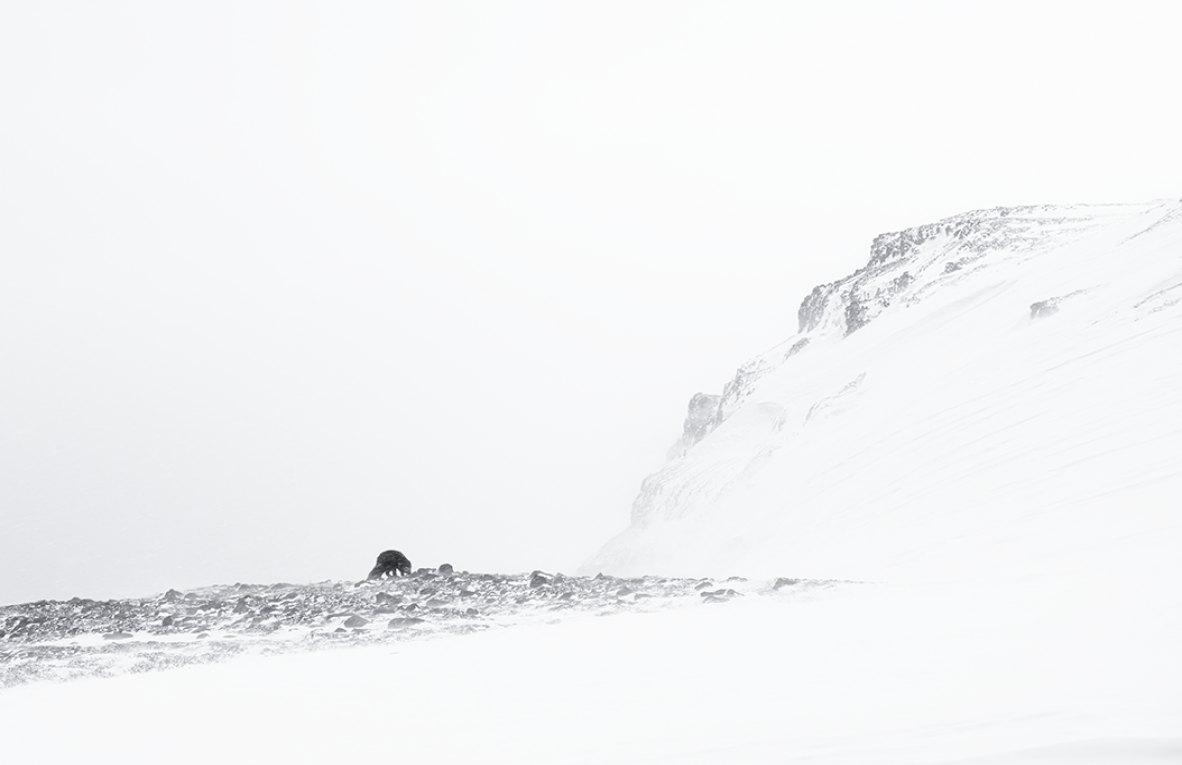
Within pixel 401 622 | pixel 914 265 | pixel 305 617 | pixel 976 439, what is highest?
pixel 914 265

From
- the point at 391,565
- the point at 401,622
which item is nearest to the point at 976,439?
the point at 391,565

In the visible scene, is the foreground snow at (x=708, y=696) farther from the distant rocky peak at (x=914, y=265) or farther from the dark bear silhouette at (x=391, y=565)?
the distant rocky peak at (x=914, y=265)

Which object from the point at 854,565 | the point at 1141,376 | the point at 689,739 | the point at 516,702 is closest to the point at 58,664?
the point at 516,702

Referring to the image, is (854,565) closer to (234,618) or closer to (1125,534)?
(1125,534)

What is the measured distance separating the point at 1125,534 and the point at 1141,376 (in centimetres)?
856

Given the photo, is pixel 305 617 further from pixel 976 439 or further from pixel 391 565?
pixel 976 439

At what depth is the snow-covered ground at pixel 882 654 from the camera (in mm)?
5000

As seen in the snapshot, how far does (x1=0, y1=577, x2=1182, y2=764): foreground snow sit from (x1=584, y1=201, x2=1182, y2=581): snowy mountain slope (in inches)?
128

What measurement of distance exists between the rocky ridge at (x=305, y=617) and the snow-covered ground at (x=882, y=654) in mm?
534

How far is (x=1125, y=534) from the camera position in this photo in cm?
1071

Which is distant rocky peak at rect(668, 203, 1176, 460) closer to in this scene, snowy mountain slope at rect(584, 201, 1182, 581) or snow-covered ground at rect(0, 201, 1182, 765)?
snowy mountain slope at rect(584, 201, 1182, 581)

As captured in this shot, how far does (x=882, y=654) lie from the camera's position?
21.6 feet

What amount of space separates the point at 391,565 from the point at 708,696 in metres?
10.7

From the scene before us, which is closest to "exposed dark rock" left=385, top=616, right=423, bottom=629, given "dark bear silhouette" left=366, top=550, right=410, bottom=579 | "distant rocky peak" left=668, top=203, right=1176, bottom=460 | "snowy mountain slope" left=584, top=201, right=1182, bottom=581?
"dark bear silhouette" left=366, top=550, right=410, bottom=579
